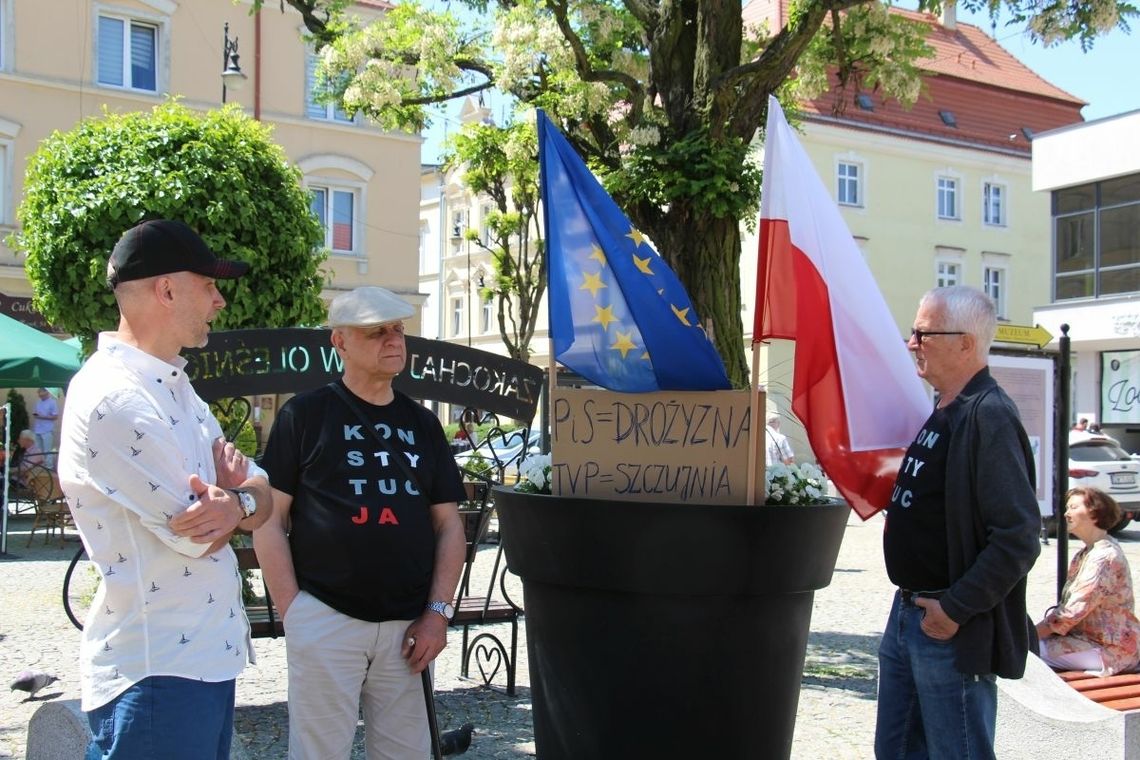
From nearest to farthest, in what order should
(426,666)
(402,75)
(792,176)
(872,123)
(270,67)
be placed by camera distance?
1. (426,666)
2. (792,176)
3. (402,75)
4. (270,67)
5. (872,123)

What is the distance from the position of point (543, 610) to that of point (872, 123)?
33.9m

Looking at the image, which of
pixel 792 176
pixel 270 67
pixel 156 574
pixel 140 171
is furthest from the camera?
pixel 270 67

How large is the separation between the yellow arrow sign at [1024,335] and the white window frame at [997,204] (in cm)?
3073

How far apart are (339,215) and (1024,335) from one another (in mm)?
23157

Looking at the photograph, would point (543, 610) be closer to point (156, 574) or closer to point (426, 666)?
point (426, 666)

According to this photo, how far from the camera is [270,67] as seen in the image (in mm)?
28281

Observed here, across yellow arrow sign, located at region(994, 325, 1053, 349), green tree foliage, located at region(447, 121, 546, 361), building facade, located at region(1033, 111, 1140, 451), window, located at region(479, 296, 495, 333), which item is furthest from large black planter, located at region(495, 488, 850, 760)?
window, located at region(479, 296, 495, 333)

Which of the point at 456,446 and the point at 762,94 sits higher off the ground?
the point at 762,94

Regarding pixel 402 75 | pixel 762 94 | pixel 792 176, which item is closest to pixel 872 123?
pixel 402 75

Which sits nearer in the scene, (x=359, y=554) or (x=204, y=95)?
(x=359, y=554)

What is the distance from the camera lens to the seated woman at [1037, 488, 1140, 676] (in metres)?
5.11

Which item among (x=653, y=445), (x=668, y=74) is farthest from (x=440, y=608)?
(x=668, y=74)

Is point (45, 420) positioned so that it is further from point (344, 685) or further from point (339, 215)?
point (344, 685)

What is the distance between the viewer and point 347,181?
29.8 meters
